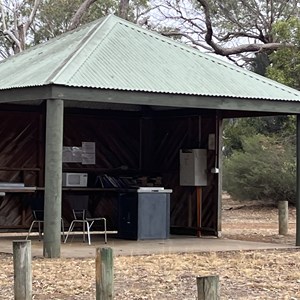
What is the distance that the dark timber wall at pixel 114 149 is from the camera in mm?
17172

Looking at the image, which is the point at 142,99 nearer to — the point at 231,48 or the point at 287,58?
the point at 287,58

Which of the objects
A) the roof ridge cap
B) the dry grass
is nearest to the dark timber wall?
the roof ridge cap

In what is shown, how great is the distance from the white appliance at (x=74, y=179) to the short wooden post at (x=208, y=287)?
1101cm

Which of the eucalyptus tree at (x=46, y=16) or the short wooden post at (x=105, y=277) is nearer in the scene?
the short wooden post at (x=105, y=277)

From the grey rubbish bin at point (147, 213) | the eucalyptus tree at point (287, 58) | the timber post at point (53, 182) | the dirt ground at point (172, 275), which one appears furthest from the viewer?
the eucalyptus tree at point (287, 58)

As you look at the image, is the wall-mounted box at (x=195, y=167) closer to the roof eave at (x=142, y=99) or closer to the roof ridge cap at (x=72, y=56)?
the roof eave at (x=142, y=99)

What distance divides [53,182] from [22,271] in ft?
16.0

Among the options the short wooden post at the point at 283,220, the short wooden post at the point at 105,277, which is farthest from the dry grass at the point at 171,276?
the short wooden post at the point at 283,220

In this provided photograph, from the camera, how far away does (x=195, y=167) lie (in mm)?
17328

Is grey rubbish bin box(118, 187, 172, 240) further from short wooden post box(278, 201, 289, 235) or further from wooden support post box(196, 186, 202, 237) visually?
short wooden post box(278, 201, 289, 235)

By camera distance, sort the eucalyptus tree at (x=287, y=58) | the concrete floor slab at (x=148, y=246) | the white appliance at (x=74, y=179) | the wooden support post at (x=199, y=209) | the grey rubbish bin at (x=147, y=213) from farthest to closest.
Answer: the eucalyptus tree at (x=287, y=58) → the wooden support post at (x=199, y=209) → the white appliance at (x=74, y=179) → the grey rubbish bin at (x=147, y=213) → the concrete floor slab at (x=148, y=246)

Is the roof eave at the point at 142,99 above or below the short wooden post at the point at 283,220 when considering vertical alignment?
above

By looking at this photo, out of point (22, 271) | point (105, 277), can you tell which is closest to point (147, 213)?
point (22, 271)

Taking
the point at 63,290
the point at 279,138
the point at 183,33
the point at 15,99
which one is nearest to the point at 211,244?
the point at 15,99
